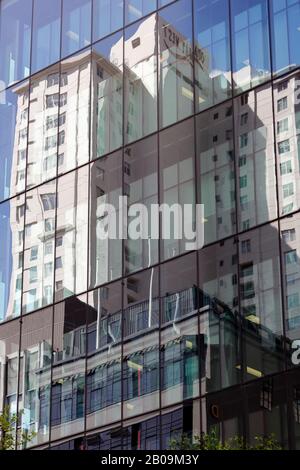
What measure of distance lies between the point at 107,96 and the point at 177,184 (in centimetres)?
507

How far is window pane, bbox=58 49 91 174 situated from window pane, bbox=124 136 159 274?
243 centimetres

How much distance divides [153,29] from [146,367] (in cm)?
1145

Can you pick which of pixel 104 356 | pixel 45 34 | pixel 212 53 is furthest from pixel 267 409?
pixel 45 34

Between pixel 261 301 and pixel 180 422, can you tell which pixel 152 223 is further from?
pixel 180 422

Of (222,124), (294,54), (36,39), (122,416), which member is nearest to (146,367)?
(122,416)

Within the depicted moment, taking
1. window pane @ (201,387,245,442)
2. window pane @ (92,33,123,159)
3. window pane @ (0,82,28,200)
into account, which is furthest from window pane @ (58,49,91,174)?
window pane @ (201,387,245,442)

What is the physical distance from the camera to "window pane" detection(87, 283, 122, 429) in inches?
1375

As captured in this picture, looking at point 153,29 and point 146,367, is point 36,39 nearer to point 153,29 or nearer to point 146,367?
point 153,29

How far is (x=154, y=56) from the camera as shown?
37938 mm

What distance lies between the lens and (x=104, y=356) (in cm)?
3569

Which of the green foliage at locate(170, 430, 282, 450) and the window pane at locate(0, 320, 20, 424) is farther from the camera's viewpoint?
the window pane at locate(0, 320, 20, 424)

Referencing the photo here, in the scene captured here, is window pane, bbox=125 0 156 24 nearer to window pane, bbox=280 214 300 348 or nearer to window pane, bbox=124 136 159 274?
window pane, bbox=124 136 159 274

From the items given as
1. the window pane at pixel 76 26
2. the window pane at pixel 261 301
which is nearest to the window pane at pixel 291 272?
the window pane at pixel 261 301

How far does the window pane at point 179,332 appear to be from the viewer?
3309 cm
